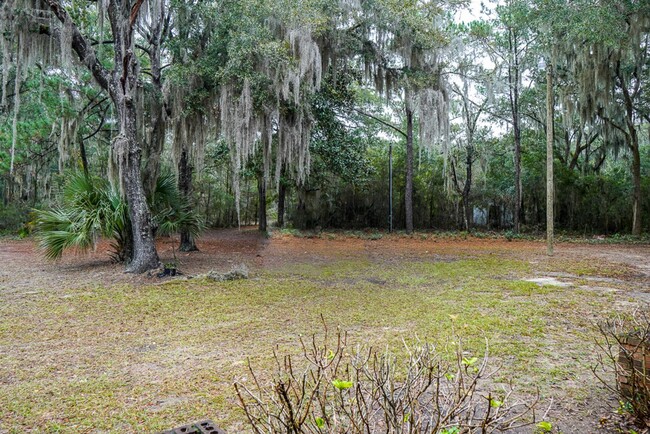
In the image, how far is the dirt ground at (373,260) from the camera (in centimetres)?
488

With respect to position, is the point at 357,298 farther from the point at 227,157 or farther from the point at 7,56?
the point at 227,157

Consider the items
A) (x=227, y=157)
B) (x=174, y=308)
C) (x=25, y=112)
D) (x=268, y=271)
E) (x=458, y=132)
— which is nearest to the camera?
(x=174, y=308)

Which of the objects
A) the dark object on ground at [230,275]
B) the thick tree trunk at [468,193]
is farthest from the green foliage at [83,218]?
the thick tree trunk at [468,193]

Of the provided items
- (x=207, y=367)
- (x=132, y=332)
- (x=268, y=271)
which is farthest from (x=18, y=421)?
(x=268, y=271)

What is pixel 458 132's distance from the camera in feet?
48.7

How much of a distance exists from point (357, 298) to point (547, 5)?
28.5 feet

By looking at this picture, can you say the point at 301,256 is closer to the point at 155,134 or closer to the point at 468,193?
the point at 155,134

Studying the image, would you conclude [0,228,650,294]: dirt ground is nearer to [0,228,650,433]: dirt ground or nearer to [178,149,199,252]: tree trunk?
[0,228,650,433]: dirt ground

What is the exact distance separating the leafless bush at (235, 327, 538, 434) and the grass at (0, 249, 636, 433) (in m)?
0.28

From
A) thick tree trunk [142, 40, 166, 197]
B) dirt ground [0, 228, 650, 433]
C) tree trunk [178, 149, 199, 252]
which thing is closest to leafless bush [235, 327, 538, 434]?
dirt ground [0, 228, 650, 433]

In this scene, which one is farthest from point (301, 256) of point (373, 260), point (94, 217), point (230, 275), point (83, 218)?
point (83, 218)

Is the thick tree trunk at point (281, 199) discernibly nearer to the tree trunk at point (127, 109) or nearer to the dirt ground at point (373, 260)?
the dirt ground at point (373, 260)

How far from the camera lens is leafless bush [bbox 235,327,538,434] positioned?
112 centimetres

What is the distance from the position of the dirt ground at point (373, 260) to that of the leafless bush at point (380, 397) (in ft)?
1.94
